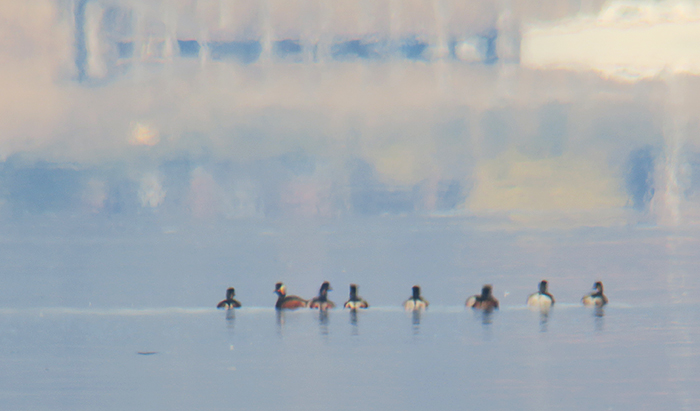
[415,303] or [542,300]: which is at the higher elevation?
[542,300]

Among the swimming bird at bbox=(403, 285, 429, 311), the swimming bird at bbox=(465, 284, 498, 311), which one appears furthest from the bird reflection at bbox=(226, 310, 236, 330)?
the swimming bird at bbox=(465, 284, 498, 311)

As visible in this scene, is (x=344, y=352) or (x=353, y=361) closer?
(x=353, y=361)

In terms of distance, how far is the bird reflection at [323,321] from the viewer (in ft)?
125

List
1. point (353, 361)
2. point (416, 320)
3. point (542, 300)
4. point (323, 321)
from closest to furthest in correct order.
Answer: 1. point (353, 361)
2. point (323, 321)
3. point (416, 320)
4. point (542, 300)

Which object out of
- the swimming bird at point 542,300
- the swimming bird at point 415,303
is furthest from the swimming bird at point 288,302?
the swimming bird at point 542,300

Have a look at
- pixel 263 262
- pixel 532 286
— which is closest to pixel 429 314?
pixel 532 286

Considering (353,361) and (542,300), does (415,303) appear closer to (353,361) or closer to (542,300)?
(542,300)

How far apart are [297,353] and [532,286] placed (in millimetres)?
38677

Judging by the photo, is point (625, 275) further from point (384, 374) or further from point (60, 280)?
point (384, 374)

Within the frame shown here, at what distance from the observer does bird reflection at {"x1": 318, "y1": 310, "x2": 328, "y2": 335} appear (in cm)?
3812

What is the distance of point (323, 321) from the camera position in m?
41.1

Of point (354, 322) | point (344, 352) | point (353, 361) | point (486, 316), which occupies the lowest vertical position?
point (353, 361)

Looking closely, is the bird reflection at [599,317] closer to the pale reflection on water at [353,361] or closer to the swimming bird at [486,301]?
the pale reflection on water at [353,361]

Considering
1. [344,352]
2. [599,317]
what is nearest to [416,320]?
[599,317]
